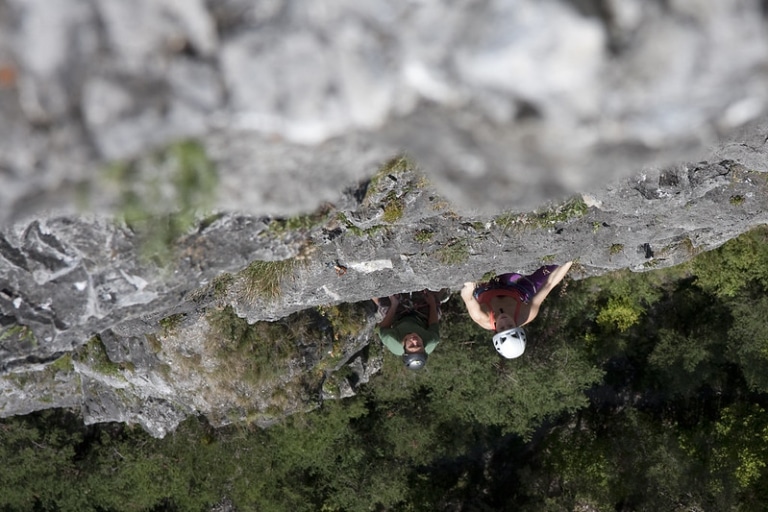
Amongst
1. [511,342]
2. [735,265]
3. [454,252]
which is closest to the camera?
[454,252]

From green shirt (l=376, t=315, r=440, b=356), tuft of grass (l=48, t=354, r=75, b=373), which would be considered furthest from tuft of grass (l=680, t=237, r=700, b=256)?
tuft of grass (l=48, t=354, r=75, b=373)

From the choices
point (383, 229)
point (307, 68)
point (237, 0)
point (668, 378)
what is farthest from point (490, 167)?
point (668, 378)

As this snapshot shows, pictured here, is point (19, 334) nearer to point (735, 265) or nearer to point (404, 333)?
point (404, 333)

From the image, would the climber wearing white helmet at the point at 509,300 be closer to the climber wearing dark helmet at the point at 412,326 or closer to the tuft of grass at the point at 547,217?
the climber wearing dark helmet at the point at 412,326

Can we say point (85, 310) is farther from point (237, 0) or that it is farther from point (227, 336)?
point (227, 336)

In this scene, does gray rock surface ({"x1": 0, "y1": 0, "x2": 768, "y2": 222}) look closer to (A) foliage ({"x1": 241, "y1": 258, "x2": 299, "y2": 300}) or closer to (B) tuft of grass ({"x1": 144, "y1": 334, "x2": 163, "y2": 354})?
(A) foliage ({"x1": 241, "y1": 258, "x2": 299, "y2": 300})

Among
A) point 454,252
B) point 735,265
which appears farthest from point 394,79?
point 735,265

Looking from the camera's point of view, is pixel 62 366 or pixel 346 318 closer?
pixel 346 318
